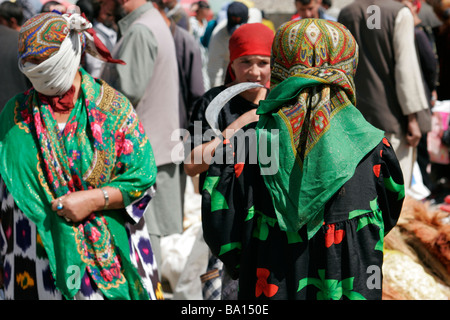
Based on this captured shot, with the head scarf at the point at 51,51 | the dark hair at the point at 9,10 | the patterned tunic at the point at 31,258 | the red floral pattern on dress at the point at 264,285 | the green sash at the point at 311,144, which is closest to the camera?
the green sash at the point at 311,144

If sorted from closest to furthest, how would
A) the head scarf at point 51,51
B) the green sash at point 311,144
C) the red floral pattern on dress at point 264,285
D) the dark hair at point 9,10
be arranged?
the green sash at point 311,144 → the red floral pattern on dress at point 264,285 → the head scarf at point 51,51 → the dark hair at point 9,10

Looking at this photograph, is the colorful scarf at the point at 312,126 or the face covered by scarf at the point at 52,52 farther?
the face covered by scarf at the point at 52,52

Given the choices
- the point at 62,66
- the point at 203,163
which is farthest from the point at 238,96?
the point at 62,66

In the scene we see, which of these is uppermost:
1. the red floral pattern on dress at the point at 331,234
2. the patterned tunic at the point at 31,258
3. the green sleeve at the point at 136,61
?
the green sleeve at the point at 136,61

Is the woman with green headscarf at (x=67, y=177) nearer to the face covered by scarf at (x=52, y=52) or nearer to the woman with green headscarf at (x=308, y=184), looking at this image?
the face covered by scarf at (x=52, y=52)

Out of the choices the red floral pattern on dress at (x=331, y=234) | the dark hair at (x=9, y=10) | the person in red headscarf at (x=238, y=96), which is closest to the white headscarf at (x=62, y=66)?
the person in red headscarf at (x=238, y=96)

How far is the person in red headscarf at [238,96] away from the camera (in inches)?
126

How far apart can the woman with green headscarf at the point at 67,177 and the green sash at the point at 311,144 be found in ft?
3.26

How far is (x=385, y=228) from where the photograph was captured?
258cm

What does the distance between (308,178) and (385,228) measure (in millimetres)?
545

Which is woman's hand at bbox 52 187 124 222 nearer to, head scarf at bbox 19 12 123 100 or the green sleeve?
head scarf at bbox 19 12 123 100

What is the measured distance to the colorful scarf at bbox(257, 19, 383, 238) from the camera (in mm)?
2207

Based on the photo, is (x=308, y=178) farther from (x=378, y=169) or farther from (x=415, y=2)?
(x=415, y=2)
